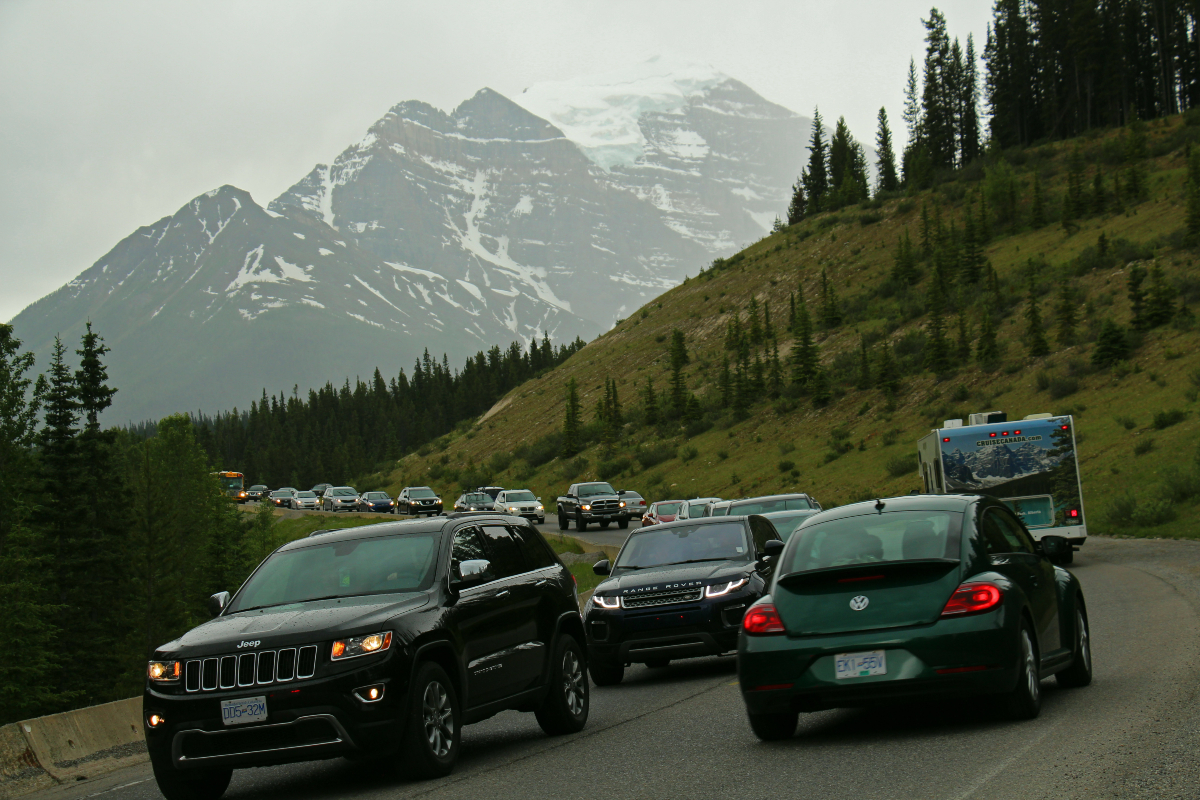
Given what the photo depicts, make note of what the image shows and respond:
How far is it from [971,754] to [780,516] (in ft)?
36.0

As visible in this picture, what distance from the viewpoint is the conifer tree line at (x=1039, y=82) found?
95000 millimetres

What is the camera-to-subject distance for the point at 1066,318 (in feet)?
174

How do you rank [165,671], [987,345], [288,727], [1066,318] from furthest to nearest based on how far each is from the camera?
1. [987,345]
2. [1066,318]
3. [165,671]
4. [288,727]

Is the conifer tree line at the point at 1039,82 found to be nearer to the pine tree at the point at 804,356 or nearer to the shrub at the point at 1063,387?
the pine tree at the point at 804,356

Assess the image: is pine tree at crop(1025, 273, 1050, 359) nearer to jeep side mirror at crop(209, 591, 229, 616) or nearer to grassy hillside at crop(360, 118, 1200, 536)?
grassy hillside at crop(360, 118, 1200, 536)

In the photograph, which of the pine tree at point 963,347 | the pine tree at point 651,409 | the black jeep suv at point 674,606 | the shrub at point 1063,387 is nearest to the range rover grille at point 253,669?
the black jeep suv at point 674,606

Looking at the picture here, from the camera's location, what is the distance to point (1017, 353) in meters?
56.1

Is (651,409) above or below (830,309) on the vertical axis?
below

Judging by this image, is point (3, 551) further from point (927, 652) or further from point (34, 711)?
point (927, 652)

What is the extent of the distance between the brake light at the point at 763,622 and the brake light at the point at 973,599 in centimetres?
107

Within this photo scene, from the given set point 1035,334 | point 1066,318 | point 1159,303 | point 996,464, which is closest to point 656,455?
point 1035,334

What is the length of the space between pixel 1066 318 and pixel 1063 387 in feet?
24.1

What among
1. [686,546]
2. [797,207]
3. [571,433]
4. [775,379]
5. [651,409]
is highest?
[797,207]

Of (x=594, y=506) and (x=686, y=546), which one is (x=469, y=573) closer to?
(x=686, y=546)
